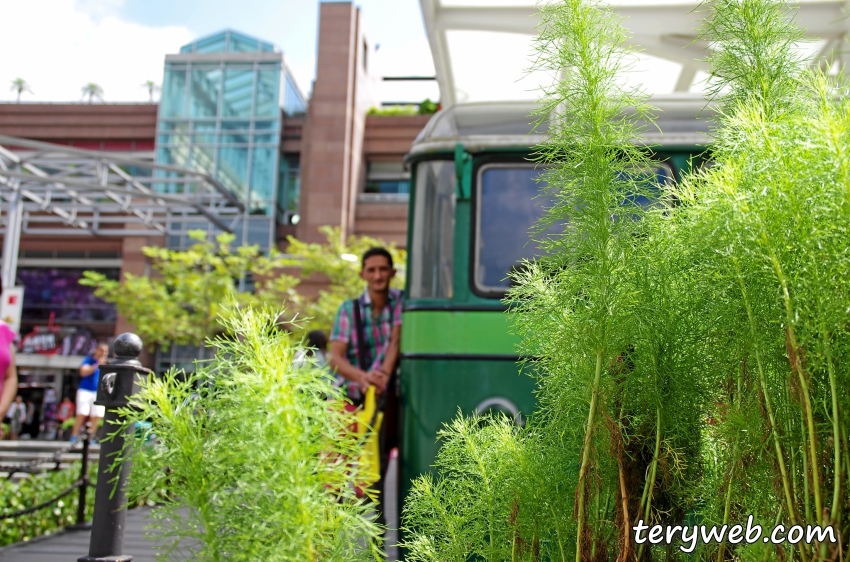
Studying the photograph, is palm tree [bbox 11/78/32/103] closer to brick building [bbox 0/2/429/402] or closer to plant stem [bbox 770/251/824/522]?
brick building [bbox 0/2/429/402]

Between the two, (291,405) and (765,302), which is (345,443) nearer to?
(291,405)

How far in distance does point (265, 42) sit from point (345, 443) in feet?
89.8

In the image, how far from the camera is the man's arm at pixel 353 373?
13.2 feet

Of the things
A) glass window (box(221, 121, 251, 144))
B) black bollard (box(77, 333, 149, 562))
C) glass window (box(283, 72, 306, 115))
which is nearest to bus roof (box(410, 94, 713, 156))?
black bollard (box(77, 333, 149, 562))

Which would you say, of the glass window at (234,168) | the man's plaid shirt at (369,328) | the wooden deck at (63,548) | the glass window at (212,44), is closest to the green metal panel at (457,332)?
the man's plaid shirt at (369,328)

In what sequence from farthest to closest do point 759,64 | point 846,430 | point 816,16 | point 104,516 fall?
point 816,16 < point 104,516 < point 759,64 < point 846,430

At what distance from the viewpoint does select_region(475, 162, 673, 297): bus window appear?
13.0 feet

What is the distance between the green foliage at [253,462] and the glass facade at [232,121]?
975 inches

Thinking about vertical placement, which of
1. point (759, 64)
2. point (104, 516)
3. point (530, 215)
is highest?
point (530, 215)

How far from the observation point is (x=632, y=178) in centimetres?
132

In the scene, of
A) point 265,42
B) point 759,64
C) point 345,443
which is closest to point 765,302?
point 759,64

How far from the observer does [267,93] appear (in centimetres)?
2589

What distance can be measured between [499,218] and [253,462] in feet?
10.4

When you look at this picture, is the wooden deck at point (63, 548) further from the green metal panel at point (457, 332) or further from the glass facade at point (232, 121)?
the glass facade at point (232, 121)
